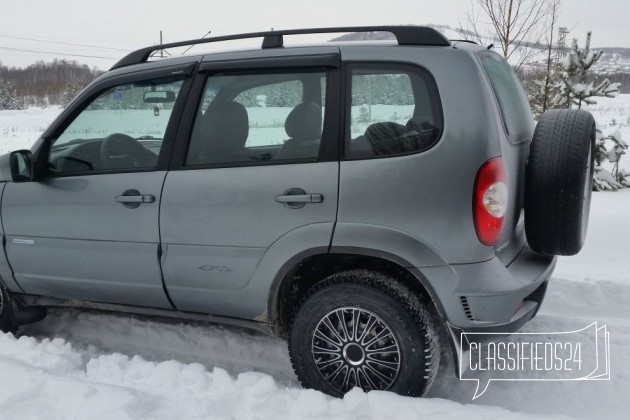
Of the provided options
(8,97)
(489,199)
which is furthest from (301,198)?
(8,97)

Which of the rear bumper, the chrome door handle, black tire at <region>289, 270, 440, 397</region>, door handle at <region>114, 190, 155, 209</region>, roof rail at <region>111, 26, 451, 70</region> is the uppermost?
roof rail at <region>111, 26, 451, 70</region>

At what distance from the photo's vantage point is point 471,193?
2354 mm

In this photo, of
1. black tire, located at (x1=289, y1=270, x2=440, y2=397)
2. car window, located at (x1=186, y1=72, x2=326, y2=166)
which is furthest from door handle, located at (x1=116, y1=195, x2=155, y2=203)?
black tire, located at (x1=289, y1=270, x2=440, y2=397)

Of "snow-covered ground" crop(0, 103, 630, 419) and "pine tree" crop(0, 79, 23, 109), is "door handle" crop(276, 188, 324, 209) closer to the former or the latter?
"snow-covered ground" crop(0, 103, 630, 419)

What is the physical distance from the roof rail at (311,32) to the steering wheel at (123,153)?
1.62 feet

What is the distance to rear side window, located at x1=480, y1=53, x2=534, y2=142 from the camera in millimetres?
2658

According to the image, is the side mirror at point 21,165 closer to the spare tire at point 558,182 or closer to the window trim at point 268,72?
the window trim at point 268,72

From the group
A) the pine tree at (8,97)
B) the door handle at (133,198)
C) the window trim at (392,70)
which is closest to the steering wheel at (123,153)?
the door handle at (133,198)

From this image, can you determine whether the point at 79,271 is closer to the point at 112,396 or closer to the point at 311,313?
the point at 112,396

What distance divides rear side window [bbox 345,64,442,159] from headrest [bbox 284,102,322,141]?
18 cm

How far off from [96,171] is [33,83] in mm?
93482

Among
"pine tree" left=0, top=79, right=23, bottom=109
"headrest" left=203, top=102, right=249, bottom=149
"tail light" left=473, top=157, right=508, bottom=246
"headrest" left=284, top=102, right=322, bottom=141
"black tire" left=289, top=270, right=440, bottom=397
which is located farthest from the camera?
"pine tree" left=0, top=79, right=23, bottom=109

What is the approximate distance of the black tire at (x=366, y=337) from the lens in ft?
8.44

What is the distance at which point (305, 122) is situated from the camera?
2768 mm
